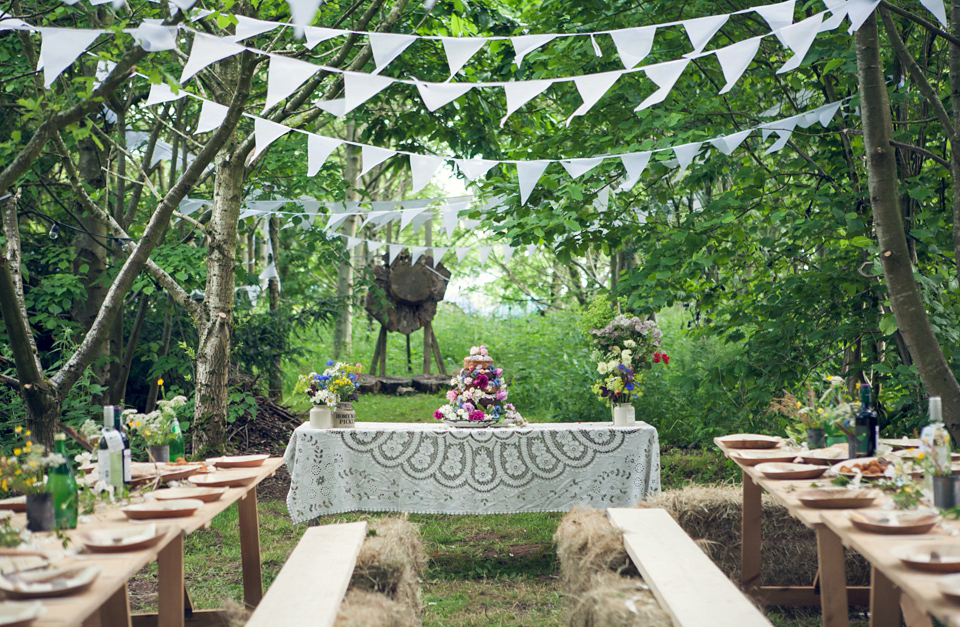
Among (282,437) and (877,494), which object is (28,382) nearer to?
(282,437)

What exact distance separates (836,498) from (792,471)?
0.38 metres

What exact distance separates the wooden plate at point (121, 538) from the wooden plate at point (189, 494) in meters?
0.40

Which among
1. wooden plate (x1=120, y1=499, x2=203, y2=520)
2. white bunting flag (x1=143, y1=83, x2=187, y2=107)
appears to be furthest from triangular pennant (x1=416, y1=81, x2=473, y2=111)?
wooden plate (x1=120, y1=499, x2=203, y2=520)

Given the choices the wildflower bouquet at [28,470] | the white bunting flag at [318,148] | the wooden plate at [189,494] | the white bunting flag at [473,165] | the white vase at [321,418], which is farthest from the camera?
the white bunting flag at [473,165]

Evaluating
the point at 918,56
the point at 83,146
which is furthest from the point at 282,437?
the point at 918,56

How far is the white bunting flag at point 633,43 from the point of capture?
10.7 feet

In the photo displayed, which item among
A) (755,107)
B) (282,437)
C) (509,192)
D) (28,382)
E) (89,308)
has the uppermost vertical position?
(755,107)

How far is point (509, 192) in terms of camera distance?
16.1 ft

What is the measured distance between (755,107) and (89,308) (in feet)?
17.0

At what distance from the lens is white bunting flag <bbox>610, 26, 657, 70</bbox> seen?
3268mm

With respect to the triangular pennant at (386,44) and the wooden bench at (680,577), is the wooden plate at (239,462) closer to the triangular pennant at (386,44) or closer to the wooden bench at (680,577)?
the wooden bench at (680,577)

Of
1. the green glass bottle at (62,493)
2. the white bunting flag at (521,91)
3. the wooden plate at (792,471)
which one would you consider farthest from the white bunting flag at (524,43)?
the green glass bottle at (62,493)

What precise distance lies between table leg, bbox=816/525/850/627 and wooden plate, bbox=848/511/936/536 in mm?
308

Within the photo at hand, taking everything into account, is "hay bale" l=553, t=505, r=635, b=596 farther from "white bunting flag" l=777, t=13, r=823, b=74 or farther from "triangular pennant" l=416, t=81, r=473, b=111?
"white bunting flag" l=777, t=13, r=823, b=74
